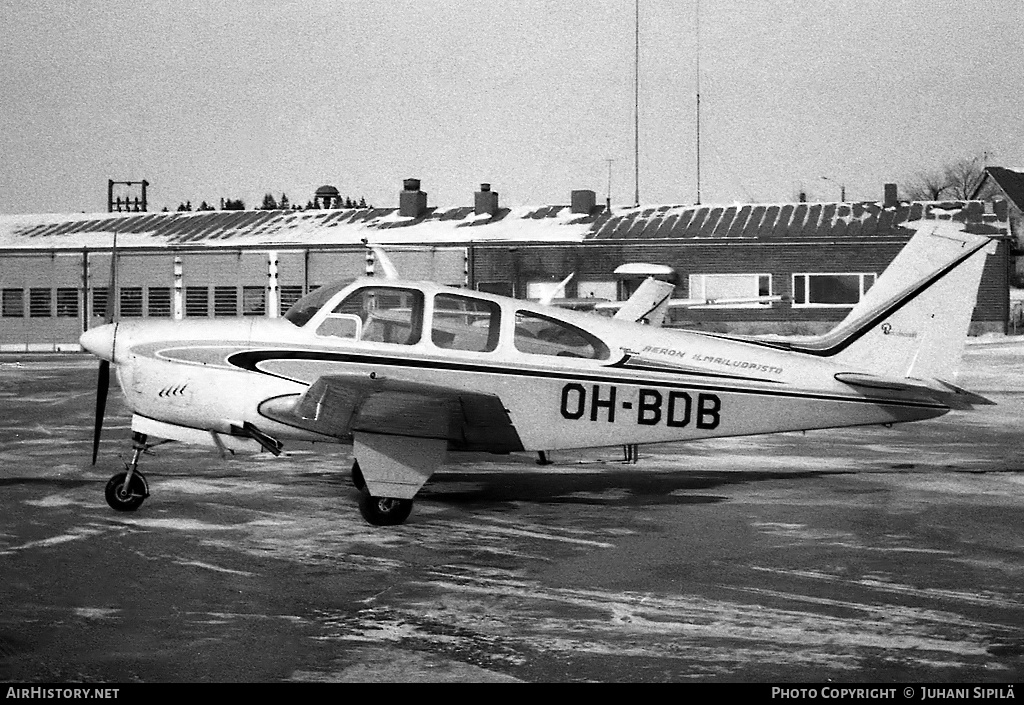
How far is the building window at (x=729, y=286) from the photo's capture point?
41219mm

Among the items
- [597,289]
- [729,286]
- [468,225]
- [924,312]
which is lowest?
[924,312]

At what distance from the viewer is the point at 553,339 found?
33.9 feet

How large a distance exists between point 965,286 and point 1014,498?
77.1 inches

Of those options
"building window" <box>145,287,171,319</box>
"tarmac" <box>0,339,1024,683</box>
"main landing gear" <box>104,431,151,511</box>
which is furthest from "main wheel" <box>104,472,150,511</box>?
"building window" <box>145,287,171,319</box>

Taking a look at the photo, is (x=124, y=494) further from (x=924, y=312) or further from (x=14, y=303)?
(x=14, y=303)

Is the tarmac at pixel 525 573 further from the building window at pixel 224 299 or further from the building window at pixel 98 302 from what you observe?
the building window at pixel 98 302

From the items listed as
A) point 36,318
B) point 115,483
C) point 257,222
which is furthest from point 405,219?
point 115,483

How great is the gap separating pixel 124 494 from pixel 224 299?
3164 centimetres

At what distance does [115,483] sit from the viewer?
10016 millimetres

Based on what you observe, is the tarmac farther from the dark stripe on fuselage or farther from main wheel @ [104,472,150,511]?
the dark stripe on fuselage

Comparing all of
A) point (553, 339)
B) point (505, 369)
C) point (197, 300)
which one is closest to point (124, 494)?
point (505, 369)

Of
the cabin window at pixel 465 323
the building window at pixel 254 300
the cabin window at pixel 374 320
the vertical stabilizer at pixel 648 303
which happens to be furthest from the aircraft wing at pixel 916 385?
the building window at pixel 254 300

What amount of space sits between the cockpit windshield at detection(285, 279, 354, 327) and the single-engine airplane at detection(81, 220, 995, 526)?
0.7 inches

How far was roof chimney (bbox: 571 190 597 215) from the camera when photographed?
45188 millimetres
